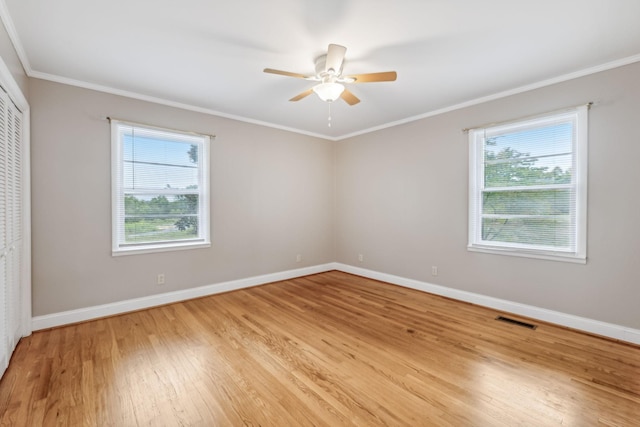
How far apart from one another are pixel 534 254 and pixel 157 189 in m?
4.47

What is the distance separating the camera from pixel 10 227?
2.25 m

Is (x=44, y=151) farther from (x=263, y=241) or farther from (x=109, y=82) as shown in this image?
(x=263, y=241)

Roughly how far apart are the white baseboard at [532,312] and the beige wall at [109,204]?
1823 mm

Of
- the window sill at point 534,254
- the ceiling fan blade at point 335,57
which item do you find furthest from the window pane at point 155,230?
the window sill at point 534,254

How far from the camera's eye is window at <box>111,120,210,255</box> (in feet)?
10.9

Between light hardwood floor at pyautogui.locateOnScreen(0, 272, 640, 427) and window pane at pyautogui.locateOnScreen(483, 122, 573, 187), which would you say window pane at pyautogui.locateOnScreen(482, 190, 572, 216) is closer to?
window pane at pyautogui.locateOnScreen(483, 122, 573, 187)

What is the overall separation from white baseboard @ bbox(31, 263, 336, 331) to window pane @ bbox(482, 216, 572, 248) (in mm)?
3007

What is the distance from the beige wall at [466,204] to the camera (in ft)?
8.66

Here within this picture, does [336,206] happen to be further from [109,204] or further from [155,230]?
[109,204]

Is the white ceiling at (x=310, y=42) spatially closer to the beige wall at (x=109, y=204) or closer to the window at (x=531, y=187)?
the beige wall at (x=109, y=204)

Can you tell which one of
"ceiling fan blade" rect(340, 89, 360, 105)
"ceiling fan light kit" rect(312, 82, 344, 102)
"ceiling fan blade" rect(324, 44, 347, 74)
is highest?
"ceiling fan blade" rect(324, 44, 347, 74)

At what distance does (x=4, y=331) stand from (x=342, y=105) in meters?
3.84

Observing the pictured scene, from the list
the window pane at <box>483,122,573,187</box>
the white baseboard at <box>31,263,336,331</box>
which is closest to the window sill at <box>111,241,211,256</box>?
the white baseboard at <box>31,263,336,331</box>

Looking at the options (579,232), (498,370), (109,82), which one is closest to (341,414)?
(498,370)
